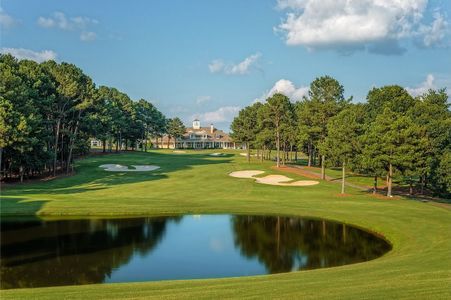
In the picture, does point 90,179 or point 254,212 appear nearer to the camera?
point 254,212

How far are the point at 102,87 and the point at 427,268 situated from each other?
10848cm

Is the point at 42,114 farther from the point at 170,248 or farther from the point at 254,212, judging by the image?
the point at 170,248

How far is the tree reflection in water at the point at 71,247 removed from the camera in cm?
2030

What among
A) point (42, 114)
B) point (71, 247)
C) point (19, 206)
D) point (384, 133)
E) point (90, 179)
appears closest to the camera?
point (71, 247)

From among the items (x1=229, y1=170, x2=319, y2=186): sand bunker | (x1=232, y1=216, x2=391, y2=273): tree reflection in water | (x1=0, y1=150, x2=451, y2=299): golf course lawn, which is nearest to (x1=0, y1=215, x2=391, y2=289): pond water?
(x1=232, y1=216, x2=391, y2=273): tree reflection in water

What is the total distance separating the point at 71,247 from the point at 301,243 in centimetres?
1461

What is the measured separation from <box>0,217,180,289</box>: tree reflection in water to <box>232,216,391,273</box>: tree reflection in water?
635 cm

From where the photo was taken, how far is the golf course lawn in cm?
1391

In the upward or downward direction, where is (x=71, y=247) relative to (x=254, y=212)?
downward

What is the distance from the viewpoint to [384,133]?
155ft

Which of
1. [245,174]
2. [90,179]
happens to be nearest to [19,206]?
[90,179]

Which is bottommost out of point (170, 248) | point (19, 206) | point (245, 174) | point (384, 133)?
point (170, 248)

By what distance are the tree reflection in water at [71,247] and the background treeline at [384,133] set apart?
2435cm

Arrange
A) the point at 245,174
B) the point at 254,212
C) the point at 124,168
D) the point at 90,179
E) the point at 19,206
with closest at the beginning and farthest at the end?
the point at 19,206, the point at 254,212, the point at 90,179, the point at 245,174, the point at 124,168
